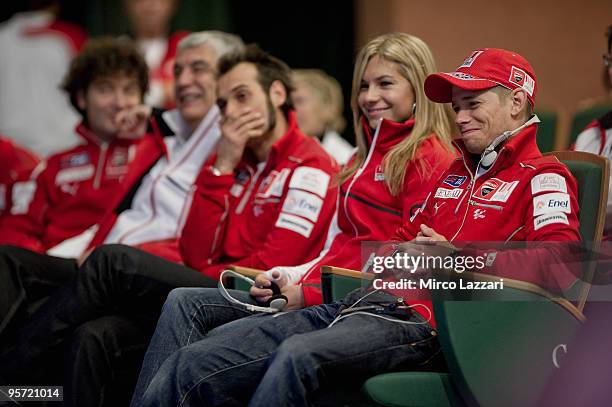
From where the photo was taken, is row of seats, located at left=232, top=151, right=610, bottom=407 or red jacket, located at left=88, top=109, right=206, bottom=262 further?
red jacket, located at left=88, top=109, right=206, bottom=262

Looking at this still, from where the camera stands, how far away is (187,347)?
88.1 inches

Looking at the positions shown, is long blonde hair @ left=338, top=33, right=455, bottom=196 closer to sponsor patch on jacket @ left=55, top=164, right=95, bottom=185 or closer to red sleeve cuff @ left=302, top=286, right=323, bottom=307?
red sleeve cuff @ left=302, top=286, right=323, bottom=307

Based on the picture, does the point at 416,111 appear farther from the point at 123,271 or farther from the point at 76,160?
the point at 76,160

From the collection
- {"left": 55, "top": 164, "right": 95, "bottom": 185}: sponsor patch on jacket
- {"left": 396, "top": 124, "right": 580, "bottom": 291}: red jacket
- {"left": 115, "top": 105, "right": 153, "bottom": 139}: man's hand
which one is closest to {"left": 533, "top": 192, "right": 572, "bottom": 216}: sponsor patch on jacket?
{"left": 396, "top": 124, "right": 580, "bottom": 291}: red jacket

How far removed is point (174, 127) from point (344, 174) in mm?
1038

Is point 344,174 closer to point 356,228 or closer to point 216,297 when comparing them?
point 356,228

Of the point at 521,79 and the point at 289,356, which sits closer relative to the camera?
the point at 289,356

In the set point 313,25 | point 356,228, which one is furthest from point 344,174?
point 313,25

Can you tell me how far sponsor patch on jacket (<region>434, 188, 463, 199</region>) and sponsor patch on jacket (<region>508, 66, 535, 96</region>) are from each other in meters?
0.28

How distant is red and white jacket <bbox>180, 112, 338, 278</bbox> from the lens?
2838 millimetres

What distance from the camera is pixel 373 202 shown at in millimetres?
2600

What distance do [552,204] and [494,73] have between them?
1.25 feet

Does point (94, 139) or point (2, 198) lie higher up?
point (94, 139)

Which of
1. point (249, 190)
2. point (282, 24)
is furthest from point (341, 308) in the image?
point (282, 24)
